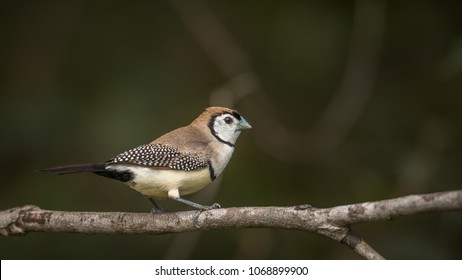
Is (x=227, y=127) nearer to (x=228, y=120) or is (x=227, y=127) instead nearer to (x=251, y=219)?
(x=228, y=120)

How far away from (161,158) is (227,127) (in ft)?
2.14

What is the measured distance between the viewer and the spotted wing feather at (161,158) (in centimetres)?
412

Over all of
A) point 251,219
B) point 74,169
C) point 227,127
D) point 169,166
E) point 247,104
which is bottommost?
point 74,169

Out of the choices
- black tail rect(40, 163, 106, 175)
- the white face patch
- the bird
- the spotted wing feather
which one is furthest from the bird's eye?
black tail rect(40, 163, 106, 175)

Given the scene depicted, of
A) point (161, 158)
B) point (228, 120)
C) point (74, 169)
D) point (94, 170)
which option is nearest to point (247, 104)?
point (228, 120)

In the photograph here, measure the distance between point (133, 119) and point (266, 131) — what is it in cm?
136

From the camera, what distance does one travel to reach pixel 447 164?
6035mm

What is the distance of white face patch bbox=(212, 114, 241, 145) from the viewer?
4.62 meters

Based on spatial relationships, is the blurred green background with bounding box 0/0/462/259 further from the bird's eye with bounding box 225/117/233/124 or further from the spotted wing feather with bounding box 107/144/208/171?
the spotted wing feather with bounding box 107/144/208/171

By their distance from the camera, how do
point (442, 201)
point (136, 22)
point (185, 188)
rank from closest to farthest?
point (442, 201), point (185, 188), point (136, 22)

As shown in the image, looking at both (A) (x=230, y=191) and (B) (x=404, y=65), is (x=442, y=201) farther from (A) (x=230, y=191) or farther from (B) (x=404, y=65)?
(B) (x=404, y=65)

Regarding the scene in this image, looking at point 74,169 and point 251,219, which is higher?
point 251,219

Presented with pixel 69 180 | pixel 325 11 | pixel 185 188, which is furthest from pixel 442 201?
pixel 69 180

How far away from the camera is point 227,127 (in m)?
4.67
